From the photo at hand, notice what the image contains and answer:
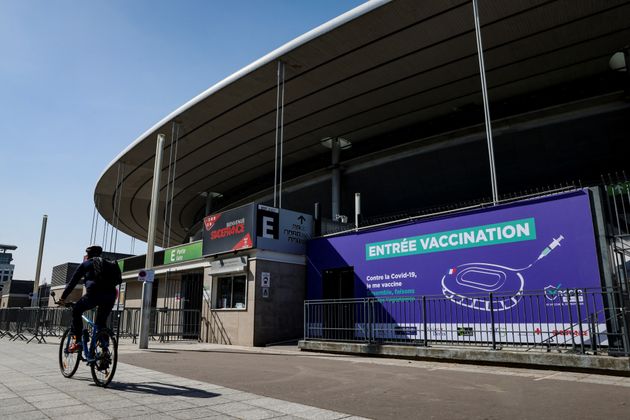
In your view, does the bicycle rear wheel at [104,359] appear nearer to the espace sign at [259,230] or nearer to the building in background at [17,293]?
the espace sign at [259,230]

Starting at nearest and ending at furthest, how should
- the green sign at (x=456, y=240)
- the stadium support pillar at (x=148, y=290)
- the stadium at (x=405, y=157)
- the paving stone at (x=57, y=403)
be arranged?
the paving stone at (x=57, y=403), the green sign at (x=456, y=240), the stadium at (x=405, y=157), the stadium support pillar at (x=148, y=290)

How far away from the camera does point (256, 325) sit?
597 inches

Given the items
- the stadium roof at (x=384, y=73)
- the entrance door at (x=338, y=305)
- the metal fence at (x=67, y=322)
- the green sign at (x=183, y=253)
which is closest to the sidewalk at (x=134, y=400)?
the entrance door at (x=338, y=305)

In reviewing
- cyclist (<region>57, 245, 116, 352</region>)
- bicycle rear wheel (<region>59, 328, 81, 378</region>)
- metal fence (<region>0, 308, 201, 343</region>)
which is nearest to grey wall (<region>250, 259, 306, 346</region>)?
metal fence (<region>0, 308, 201, 343</region>)

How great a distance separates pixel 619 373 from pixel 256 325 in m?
10.6

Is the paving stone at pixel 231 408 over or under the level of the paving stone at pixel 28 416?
under

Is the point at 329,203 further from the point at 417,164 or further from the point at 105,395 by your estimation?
the point at 105,395

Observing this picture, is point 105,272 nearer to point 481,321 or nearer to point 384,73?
point 481,321

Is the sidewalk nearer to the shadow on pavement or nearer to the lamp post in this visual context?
the shadow on pavement

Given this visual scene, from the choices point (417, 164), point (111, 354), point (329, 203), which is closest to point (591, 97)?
point (417, 164)

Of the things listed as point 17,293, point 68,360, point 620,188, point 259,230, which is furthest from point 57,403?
point 17,293

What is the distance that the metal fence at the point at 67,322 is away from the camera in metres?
17.6

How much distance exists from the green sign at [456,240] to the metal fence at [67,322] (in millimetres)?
Answer: 8891

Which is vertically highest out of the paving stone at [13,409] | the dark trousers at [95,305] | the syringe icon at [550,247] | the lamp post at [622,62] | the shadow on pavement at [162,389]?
the lamp post at [622,62]
